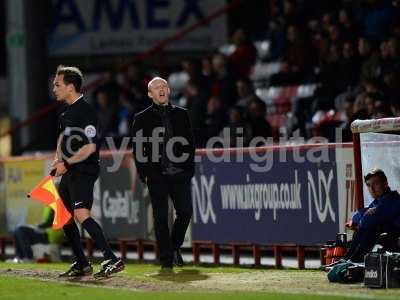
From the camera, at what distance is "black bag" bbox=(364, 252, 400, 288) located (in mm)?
11961

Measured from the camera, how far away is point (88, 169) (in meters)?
13.4

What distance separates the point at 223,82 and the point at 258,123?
3.97 metres

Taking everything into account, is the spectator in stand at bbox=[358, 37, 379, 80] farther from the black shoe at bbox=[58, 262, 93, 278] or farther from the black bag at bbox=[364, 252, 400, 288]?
the black bag at bbox=[364, 252, 400, 288]

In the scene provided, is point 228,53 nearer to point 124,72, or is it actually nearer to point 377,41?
point 124,72

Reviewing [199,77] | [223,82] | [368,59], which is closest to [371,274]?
[368,59]

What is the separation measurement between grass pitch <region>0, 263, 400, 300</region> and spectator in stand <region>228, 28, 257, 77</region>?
987 centimetres

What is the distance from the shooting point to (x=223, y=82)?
23.3 meters

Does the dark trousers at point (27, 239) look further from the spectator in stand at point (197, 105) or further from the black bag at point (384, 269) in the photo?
the black bag at point (384, 269)

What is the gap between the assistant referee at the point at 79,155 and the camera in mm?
13328

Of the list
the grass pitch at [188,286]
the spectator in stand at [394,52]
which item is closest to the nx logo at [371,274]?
the grass pitch at [188,286]

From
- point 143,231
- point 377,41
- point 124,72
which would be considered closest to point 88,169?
point 143,231

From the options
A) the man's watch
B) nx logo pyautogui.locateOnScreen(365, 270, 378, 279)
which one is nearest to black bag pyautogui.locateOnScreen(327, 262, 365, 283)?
nx logo pyautogui.locateOnScreen(365, 270, 378, 279)

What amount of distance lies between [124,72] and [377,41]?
812cm

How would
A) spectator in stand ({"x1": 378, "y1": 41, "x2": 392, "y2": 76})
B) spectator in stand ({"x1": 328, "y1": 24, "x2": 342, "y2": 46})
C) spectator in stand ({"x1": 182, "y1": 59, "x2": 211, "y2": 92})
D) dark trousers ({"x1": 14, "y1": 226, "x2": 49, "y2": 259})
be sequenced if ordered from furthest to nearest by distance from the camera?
spectator in stand ({"x1": 182, "y1": 59, "x2": 211, "y2": 92}), spectator in stand ({"x1": 328, "y1": 24, "x2": 342, "y2": 46}), dark trousers ({"x1": 14, "y1": 226, "x2": 49, "y2": 259}), spectator in stand ({"x1": 378, "y1": 41, "x2": 392, "y2": 76})
